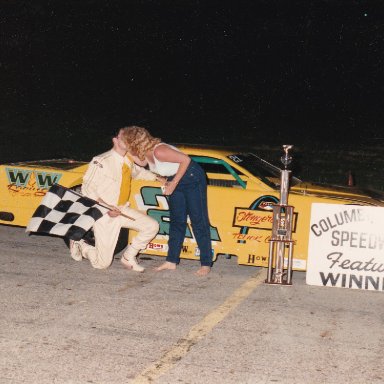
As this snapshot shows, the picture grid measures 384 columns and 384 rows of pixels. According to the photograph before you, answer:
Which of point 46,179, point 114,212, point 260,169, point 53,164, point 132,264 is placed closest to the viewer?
point 114,212

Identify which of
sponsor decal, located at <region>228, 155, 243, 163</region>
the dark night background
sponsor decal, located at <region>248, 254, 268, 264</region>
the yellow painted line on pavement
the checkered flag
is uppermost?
the dark night background

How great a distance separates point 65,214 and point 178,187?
1.26m

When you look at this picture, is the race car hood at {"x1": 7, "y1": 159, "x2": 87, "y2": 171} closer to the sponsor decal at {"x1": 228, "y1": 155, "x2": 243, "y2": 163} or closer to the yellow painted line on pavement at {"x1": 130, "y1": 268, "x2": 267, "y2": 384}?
the sponsor decal at {"x1": 228, "y1": 155, "x2": 243, "y2": 163}

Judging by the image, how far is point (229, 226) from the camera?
7.34 m

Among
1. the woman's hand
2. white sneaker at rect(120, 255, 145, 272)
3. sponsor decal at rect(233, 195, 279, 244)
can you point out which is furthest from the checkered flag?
sponsor decal at rect(233, 195, 279, 244)

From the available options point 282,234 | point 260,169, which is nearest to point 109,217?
point 282,234

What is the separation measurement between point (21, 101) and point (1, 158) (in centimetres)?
1563

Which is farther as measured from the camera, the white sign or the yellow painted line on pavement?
the white sign

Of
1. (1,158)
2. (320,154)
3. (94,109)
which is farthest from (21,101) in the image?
(320,154)

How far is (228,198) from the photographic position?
7324 mm

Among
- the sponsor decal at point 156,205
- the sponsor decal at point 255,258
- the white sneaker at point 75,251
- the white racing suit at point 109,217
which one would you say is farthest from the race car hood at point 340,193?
the white sneaker at point 75,251

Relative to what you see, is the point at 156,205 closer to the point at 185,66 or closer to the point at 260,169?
the point at 260,169

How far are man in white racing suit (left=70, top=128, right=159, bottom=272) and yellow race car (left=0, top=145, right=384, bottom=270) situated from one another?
1.27ft

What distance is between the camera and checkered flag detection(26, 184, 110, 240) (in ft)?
23.2
